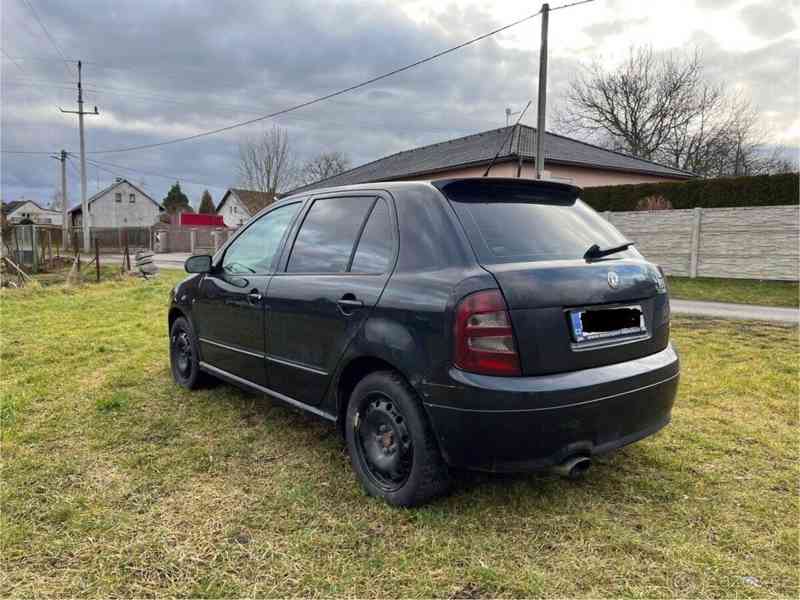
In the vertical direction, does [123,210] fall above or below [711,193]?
above

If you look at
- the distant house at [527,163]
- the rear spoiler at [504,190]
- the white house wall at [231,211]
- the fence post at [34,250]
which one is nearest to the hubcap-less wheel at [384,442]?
the rear spoiler at [504,190]

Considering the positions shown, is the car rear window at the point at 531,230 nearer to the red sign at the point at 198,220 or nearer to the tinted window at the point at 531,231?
the tinted window at the point at 531,231

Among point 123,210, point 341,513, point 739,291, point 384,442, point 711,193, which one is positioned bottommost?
point 341,513

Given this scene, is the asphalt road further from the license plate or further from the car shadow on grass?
the license plate

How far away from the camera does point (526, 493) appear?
2.82 metres

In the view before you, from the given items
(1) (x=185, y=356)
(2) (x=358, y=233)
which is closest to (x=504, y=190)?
(2) (x=358, y=233)

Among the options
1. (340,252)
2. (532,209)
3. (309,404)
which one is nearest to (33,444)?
(309,404)

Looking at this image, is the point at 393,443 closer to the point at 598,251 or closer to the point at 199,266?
the point at 598,251

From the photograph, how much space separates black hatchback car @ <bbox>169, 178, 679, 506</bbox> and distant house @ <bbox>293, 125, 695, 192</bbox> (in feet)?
55.1

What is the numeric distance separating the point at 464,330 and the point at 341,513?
116 centimetres

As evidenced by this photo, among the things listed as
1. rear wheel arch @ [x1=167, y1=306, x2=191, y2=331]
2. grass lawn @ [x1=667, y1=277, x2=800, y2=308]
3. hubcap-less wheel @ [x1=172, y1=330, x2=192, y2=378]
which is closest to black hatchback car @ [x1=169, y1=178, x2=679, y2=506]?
hubcap-less wheel @ [x1=172, y1=330, x2=192, y2=378]

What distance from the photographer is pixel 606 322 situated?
2529 mm

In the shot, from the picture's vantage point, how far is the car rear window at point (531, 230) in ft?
8.29

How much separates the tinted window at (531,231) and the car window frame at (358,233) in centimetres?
37
